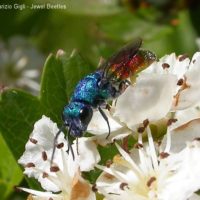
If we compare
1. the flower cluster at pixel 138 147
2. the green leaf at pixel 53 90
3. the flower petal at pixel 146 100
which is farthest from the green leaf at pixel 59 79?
the flower petal at pixel 146 100

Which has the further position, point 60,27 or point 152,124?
point 60,27

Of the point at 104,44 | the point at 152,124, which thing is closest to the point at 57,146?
the point at 152,124

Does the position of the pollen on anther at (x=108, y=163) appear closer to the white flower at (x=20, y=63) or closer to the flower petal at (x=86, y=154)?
the flower petal at (x=86, y=154)

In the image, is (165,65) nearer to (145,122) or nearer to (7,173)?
(145,122)

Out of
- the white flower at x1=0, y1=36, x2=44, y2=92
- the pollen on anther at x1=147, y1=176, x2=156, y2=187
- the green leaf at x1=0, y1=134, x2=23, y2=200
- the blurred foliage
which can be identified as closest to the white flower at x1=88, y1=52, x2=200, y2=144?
the pollen on anther at x1=147, y1=176, x2=156, y2=187

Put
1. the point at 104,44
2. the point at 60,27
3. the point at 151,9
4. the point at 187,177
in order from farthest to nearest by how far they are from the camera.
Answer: the point at 60,27, the point at 151,9, the point at 104,44, the point at 187,177

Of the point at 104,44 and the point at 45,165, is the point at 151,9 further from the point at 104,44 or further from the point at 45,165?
the point at 45,165
